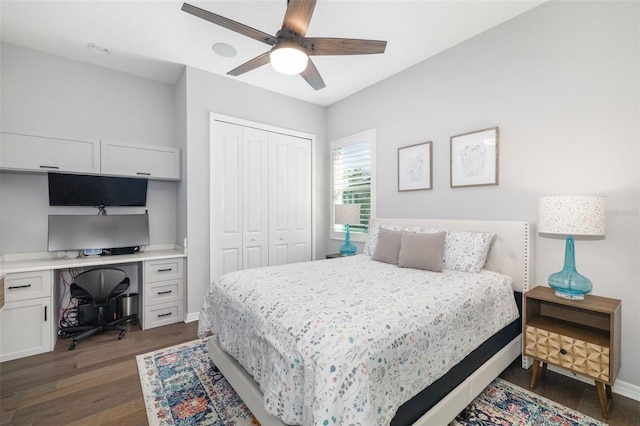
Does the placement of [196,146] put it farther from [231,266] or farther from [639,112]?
[639,112]

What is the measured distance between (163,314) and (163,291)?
0.27 m

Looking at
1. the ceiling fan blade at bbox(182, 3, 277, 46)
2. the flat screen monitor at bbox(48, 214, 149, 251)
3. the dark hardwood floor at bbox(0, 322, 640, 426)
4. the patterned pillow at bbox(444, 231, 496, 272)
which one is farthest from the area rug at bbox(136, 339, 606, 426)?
the ceiling fan blade at bbox(182, 3, 277, 46)

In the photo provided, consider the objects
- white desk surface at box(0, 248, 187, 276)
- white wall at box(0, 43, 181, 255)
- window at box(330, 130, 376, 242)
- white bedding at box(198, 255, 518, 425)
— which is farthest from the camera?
window at box(330, 130, 376, 242)

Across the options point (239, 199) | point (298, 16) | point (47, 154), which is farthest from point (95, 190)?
point (298, 16)

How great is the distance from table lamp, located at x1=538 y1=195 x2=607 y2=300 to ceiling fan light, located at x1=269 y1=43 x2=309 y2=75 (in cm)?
206

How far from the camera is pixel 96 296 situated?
2.74m

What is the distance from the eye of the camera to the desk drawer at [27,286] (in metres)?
2.47

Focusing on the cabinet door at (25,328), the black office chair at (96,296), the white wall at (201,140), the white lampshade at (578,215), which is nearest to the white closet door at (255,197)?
the white wall at (201,140)

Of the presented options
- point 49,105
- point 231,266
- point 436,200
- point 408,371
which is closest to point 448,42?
point 436,200

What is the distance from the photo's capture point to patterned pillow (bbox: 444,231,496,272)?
7.74 ft

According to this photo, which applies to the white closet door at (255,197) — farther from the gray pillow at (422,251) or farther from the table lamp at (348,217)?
the gray pillow at (422,251)

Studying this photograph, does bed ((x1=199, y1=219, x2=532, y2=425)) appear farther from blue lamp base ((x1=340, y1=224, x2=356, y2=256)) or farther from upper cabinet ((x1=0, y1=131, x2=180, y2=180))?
upper cabinet ((x1=0, y1=131, x2=180, y2=180))

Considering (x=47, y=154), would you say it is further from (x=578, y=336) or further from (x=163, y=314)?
(x=578, y=336)

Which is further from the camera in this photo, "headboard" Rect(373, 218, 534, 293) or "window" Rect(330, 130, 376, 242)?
"window" Rect(330, 130, 376, 242)
